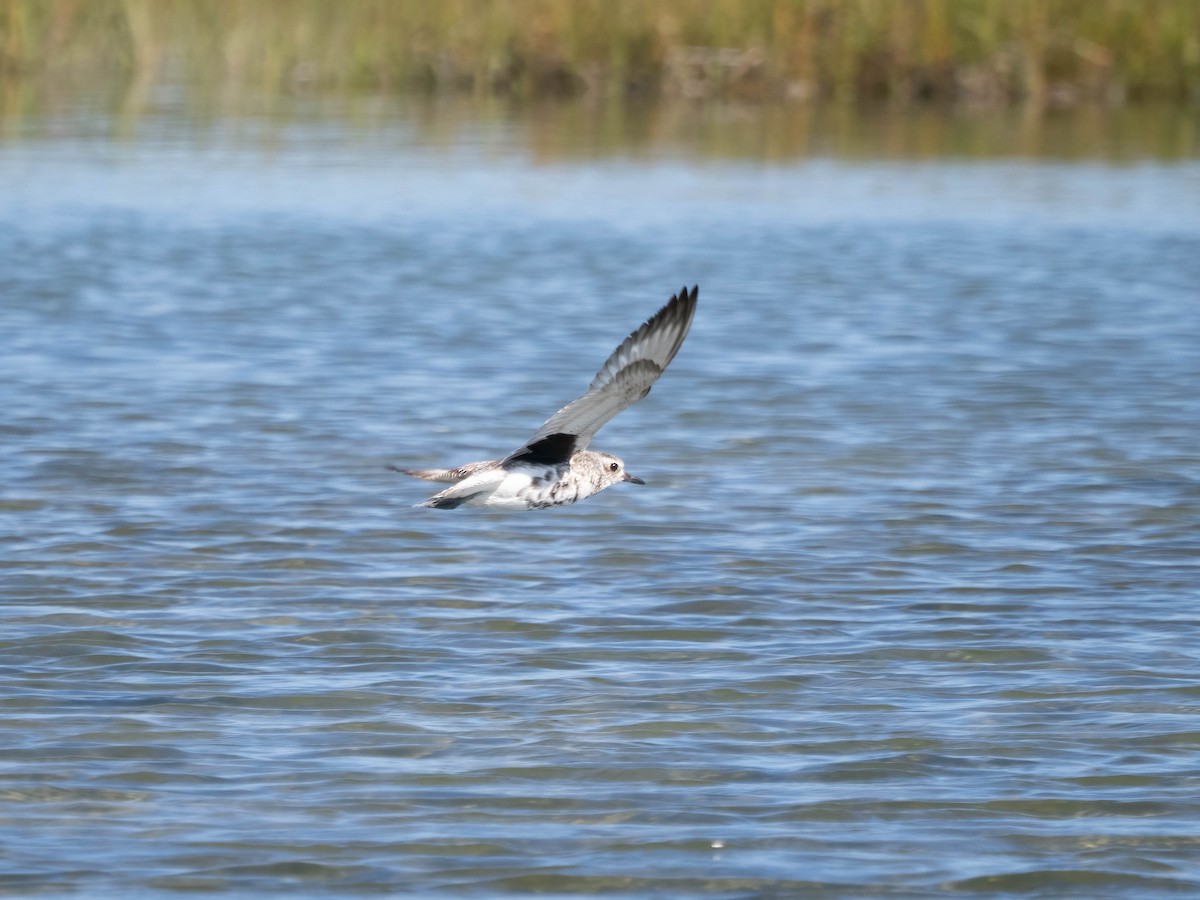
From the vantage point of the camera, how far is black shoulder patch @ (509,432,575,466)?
8.31m

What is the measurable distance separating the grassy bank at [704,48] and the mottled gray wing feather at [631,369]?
77.6 ft

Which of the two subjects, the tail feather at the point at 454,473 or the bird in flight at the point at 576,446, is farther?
the tail feather at the point at 454,473

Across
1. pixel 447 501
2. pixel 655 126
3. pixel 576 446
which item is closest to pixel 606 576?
pixel 576 446

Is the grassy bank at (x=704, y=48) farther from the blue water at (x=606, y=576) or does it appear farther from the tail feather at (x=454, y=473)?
the tail feather at (x=454, y=473)

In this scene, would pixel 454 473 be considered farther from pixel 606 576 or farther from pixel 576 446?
pixel 606 576

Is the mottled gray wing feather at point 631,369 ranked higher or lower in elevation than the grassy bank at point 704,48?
lower

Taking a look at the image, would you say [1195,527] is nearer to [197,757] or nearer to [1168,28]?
[197,757]

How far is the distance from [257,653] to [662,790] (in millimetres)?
2182

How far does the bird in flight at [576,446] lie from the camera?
7715mm

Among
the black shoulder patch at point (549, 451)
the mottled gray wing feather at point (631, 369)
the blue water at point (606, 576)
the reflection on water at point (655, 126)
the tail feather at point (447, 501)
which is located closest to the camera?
the blue water at point (606, 576)

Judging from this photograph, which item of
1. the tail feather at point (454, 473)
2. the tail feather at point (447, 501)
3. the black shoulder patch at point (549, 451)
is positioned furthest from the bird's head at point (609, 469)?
the tail feather at point (447, 501)

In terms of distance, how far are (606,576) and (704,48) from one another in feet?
78.2

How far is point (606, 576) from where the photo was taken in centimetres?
962

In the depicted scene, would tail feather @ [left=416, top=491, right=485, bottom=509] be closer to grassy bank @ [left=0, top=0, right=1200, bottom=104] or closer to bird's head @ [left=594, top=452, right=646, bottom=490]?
bird's head @ [left=594, top=452, right=646, bottom=490]
